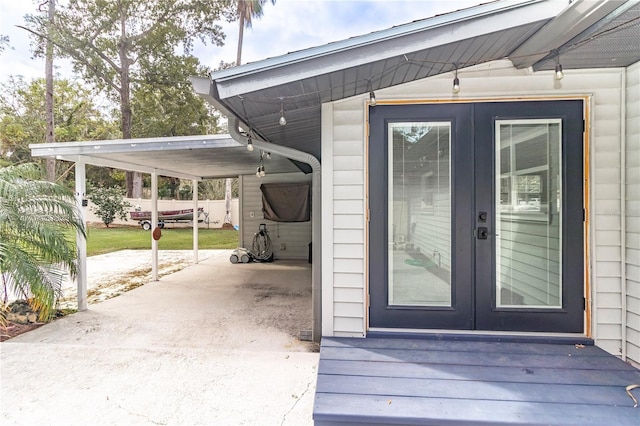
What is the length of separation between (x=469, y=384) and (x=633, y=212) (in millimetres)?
1752

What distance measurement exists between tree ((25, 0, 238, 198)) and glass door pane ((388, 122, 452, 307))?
1469 cm

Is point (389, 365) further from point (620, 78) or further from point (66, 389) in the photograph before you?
point (620, 78)

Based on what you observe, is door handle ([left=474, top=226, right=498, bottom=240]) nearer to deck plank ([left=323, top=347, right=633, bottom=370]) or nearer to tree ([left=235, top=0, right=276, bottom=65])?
deck plank ([left=323, top=347, right=633, bottom=370])

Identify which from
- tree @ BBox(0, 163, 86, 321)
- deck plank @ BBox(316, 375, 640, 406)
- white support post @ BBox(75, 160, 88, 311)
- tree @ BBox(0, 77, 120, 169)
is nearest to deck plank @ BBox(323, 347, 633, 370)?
deck plank @ BBox(316, 375, 640, 406)

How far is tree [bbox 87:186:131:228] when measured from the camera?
53.6 ft

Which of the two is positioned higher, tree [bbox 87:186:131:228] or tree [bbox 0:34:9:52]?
tree [bbox 0:34:9:52]

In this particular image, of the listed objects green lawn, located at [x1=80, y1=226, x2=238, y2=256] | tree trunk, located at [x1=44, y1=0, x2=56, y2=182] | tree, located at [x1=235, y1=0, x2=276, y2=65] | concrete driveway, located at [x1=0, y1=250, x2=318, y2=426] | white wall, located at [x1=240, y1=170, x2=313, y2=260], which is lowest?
concrete driveway, located at [x1=0, y1=250, x2=318, y2=426]

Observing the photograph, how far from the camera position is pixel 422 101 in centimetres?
264

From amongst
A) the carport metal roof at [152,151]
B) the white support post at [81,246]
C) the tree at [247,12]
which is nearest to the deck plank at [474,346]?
the carport metal roof at [152,151]

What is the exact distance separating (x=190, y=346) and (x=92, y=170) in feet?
72.1

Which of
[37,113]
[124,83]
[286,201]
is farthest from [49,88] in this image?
[286,201]

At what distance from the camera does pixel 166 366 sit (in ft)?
9.21

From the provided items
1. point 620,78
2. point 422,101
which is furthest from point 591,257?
point 422,101

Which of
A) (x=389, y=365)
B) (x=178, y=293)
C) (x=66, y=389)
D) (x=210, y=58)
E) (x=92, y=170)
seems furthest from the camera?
(x=92, y=170)
